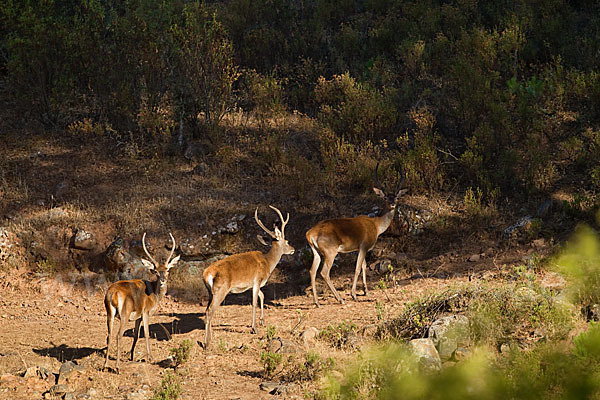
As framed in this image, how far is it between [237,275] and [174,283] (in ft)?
10.3

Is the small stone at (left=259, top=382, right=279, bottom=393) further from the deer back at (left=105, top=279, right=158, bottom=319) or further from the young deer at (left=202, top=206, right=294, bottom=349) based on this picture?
the deer back at (left=105, top=279, right=158, bottom=319)

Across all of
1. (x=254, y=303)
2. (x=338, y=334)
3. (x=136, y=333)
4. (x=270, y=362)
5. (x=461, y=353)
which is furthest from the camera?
(x=254, y=303)

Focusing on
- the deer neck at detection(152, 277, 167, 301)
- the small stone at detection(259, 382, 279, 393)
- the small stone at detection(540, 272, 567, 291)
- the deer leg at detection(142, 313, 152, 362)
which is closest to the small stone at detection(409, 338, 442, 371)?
the small stone at detection(259, 382, 279, 393)

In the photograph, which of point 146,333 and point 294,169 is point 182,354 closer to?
point 146,333

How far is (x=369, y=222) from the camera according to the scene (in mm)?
11734

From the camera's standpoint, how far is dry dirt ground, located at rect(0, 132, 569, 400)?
8.01 m

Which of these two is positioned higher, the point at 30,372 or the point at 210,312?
the point at 30,372

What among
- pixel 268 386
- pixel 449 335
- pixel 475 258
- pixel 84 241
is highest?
pixel 449 335

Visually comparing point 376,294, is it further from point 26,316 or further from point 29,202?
point 29,202

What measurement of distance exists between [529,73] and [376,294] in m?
9.13

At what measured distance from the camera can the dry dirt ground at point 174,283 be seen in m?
8.01

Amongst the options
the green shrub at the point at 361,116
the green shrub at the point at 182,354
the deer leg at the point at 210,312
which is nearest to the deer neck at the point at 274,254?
the deer leg at the point at 210,312

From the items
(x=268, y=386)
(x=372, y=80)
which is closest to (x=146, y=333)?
(x=268, y=386)

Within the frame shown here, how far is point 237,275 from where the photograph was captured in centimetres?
958
